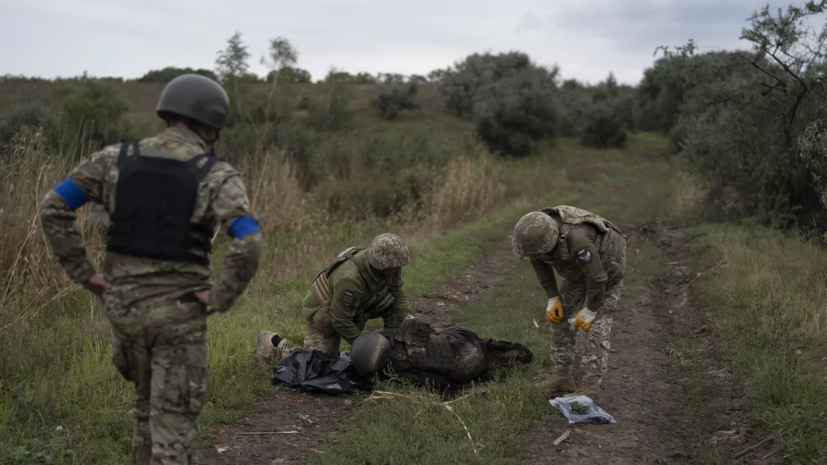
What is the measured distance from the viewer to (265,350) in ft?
21.5

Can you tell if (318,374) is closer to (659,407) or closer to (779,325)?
(659,407)

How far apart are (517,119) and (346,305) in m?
34.9

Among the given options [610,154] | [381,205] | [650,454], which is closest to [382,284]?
[650,454]

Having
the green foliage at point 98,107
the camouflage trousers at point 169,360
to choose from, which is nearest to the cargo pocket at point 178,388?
the camouflage trousers at point 169,360

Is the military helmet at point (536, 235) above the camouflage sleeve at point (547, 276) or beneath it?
above

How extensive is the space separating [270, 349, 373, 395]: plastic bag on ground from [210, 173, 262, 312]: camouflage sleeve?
9.36 ft

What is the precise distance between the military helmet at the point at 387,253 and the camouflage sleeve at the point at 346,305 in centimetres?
28

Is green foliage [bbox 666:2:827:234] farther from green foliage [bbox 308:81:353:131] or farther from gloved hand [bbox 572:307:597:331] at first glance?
green foliage [bbox 308:81:353:131]

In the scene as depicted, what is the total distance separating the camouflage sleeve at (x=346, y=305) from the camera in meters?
6.12

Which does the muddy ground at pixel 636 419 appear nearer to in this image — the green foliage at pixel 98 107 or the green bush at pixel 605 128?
A: the green foliage at pixel 98 107

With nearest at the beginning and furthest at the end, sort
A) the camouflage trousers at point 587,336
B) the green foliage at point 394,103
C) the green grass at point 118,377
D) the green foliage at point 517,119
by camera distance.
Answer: the green grass at point 118,377
the camouflage trousers at point 587,336
the green foliage at point 517,119
the green foliage at point 394,103

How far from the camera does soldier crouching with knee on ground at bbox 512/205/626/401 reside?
5.40 m

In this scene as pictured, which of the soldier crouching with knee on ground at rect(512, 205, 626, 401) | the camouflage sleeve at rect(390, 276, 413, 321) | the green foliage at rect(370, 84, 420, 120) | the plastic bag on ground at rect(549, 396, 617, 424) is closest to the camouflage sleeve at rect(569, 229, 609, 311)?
the soldier crouching with knee on ground at rect(512, 205, 626, 401)

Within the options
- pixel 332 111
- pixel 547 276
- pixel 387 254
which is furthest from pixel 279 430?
pixel 332 111
